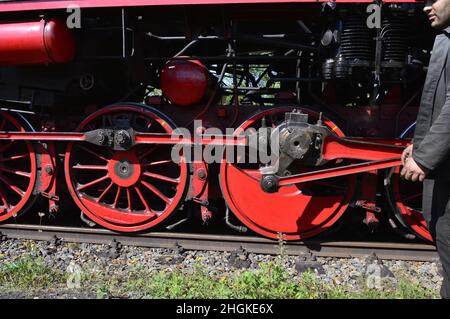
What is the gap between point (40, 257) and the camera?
365 cm

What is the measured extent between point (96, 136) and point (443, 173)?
297cm

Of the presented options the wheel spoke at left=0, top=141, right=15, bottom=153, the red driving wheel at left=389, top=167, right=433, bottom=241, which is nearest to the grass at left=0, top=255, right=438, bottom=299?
the red driving wheel at left=389, top=167, right=433, bottom=241

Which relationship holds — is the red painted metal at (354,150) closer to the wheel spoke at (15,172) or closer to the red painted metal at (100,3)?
the red painted metal at (100,3)

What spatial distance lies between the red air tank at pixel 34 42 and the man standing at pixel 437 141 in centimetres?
299

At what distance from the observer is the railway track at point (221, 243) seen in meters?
3.69

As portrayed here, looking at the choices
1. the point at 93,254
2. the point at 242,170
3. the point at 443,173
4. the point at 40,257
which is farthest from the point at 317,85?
the point at 40,257

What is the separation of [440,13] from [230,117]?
2165 mm

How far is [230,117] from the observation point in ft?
13.0

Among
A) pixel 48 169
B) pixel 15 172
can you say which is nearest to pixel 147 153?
pixel 48 169

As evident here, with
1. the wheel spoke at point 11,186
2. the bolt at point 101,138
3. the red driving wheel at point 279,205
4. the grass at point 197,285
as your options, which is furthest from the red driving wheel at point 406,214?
the wheel spoke at point 11,186

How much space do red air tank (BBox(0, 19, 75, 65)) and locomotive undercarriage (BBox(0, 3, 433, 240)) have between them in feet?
0.52
